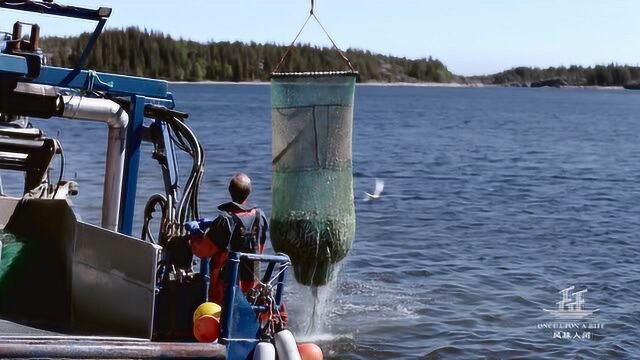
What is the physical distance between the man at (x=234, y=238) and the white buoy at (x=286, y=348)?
0.71m

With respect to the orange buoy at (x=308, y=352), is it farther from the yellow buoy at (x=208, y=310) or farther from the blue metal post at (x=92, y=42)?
the blue metal post at (x=92, y=42)

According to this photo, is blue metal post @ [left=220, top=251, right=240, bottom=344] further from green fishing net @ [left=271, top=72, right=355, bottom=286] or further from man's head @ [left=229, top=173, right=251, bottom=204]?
green fishing net @ [left=271, top=72, right=355, bottom=286]

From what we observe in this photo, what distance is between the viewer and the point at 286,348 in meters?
6.84

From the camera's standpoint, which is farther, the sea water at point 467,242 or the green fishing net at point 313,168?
the sea water at point 467,242

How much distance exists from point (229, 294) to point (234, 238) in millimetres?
778

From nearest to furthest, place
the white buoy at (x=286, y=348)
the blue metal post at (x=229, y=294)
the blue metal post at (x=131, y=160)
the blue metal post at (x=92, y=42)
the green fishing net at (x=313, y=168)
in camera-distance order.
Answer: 1. the blue metal post at (x=229, y=294)
2. the white buoy at (x=286, y=348)
3. the blue metal post at (x=92, y=42)
4. the blue metal post at (x=131, y=160)
5. the green fishing net at (x=313, y=168)

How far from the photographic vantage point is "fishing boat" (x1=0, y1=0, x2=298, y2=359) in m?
6.95

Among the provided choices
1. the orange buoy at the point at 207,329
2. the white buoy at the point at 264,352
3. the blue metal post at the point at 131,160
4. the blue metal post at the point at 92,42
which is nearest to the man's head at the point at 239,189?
the orange buoy at the point at 207,329

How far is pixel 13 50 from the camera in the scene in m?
8.41

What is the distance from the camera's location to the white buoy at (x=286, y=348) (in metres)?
6.84

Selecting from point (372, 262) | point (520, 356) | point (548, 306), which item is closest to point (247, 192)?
point (520, 356)

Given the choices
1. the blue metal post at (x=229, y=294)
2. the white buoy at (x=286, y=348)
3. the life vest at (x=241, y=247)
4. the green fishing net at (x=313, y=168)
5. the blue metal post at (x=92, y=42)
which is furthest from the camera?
the green fishing net at (x=313, y=168)

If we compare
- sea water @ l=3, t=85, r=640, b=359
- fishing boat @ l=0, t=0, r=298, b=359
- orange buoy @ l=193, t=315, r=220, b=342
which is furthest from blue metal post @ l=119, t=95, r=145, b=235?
sea water @ l=3, t=85, r=640, b=359

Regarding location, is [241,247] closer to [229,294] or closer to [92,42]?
[229,294]
